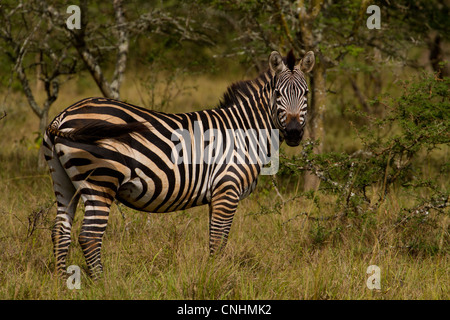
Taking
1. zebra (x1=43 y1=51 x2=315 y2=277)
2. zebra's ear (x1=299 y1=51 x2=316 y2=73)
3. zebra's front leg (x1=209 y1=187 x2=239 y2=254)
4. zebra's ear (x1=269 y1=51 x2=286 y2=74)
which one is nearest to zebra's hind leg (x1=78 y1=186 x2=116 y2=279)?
zebra (x1=43 y1=51 x2=315 y2=277)

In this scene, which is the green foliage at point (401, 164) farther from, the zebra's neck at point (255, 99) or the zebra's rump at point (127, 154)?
the zebra's rump at point (127, 154)

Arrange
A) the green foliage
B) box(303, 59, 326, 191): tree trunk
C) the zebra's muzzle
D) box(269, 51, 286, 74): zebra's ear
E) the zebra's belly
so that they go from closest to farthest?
the zebra's belly < the zebra's muzzle < box(269, 51, 286, 74): zebra's ear < the green foliage < box(303, 59, 326, 191): tree trunk

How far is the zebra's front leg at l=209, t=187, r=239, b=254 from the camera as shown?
4.57m

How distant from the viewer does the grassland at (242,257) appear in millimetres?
3918

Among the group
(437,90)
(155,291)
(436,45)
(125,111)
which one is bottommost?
(155,291)

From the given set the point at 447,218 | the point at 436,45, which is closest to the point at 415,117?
the point at 447,218

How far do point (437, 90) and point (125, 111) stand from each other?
3.61 meters

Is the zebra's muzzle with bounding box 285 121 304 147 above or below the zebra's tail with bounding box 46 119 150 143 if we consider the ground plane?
above

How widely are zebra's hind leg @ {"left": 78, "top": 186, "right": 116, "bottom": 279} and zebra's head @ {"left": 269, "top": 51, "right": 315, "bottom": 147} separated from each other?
5.44ft

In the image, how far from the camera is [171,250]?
471cm

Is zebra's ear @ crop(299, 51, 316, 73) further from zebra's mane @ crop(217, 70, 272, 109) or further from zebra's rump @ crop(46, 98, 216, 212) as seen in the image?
zebra's rump @ crop(46, 98, 216, 212)

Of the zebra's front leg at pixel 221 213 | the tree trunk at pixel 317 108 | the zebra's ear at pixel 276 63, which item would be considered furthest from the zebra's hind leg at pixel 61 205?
the tree trunk at pixel 317 108

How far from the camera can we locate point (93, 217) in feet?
13.6

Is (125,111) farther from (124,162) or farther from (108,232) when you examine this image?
(108,232)
